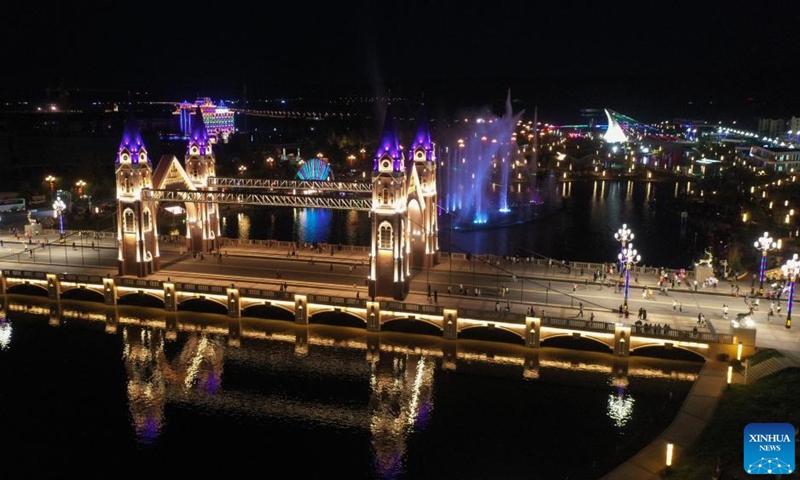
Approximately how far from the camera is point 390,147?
203 feet

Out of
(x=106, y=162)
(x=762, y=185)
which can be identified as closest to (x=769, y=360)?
(x=762, y=185)

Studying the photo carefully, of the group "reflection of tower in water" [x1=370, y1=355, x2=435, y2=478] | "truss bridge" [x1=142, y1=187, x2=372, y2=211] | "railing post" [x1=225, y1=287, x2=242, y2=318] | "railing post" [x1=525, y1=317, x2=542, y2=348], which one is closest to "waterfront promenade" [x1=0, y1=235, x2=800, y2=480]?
"railing post" [x1=225, y1=287, x2=242, y2=318]

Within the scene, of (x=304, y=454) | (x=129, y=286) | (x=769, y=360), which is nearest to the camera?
(x=304, y=454)

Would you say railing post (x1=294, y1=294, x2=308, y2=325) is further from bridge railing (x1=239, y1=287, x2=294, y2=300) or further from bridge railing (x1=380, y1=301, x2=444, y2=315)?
bridge railing (x1=380, y1=301, x2=444, y2=315)

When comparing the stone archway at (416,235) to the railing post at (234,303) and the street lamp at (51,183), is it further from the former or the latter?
the street lamp at (51,183)

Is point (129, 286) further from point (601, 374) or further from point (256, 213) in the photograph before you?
point (256, 213)

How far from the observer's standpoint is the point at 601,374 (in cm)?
5231

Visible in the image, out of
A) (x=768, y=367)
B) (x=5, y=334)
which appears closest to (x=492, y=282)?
A: (x=768, y=367)

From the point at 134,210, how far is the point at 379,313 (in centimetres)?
2479

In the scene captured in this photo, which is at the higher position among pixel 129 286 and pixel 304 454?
pixel 129 286

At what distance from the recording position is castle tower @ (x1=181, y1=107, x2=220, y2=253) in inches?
3034

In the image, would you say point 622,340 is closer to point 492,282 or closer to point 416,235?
point 492,282

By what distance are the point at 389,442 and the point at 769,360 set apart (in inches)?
944

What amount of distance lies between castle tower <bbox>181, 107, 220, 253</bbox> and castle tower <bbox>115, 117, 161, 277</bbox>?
7.82m
